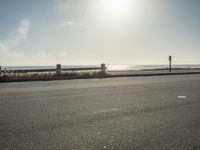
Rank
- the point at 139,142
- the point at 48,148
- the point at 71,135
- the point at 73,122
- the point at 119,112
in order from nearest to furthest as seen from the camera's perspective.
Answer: the point at 48,148 < the point at 139,142 < the point at 71,135 < the point at 73,122 < the point at 119,112

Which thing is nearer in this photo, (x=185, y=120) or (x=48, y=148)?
(x=48, y=148)

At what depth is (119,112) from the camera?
25.8 ft

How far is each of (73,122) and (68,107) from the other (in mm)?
2121

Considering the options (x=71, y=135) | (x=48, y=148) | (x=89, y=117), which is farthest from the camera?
(x=89, y=117)

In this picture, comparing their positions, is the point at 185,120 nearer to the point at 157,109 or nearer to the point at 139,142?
the point at 157,109

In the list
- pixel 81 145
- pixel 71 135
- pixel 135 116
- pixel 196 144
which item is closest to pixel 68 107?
pixel 135 116

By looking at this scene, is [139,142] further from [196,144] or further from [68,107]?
[68,107]

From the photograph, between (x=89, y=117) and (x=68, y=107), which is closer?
(x=89, y=117)

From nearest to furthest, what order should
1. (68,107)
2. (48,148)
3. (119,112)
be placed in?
1. (48,148)
2. (119,112)
3. (68,107)

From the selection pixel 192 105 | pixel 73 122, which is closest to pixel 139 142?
pixel 73 122

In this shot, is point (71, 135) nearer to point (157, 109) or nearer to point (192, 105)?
point (157, 109)

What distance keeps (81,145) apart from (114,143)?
58 cm

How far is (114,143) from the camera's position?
501cm

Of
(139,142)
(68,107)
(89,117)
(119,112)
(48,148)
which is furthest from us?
(68,107)
